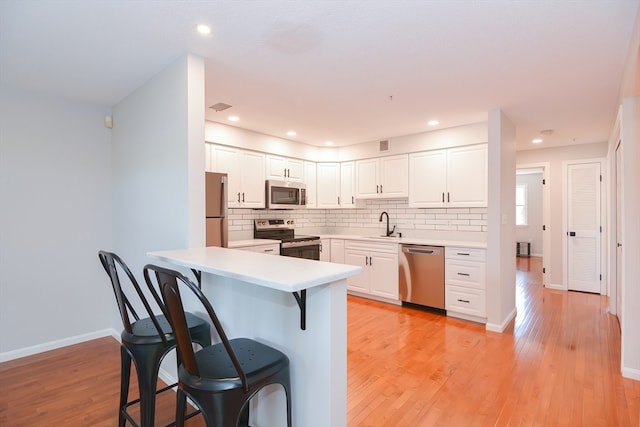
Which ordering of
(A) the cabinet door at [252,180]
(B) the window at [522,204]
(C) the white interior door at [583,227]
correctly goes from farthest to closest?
(B) the window at [522,204] → (C) the white interior door at [583,227] → (A) the cabinet door at [252,180]

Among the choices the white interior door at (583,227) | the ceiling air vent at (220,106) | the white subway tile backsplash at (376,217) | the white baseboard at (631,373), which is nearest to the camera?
the white baseboard at (631,373)

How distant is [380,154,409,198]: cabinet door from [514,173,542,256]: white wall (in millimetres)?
6366

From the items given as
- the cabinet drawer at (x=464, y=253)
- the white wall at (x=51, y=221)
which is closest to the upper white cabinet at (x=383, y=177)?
the cabinet drawer at (x=464, y=253)

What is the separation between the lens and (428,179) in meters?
4.52

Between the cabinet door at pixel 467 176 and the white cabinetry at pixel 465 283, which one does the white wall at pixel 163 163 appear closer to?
the white cabinetry at pixel 465 283

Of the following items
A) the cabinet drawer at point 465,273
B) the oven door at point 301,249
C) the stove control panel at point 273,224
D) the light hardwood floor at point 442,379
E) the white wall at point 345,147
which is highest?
the white wall at point 345,147

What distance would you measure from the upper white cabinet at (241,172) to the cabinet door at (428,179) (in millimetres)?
2188

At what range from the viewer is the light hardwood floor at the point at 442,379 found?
2.10 m

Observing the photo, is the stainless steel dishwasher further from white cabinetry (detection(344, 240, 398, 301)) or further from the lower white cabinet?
the lower white cabinet

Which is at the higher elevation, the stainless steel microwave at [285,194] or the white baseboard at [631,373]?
the stainless steel microwave at [285,194]

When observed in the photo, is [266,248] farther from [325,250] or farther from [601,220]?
[601,220]

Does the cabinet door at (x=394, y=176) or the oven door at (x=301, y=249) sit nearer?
the oven door at (x=301, y=249)

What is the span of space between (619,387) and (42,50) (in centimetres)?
491

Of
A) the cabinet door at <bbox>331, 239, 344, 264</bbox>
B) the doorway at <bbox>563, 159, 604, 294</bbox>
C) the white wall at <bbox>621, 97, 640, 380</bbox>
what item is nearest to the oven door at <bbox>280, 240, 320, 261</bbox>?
the cabinet door at <bbox>331, 239, 344, 264</bbox>
